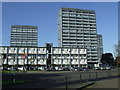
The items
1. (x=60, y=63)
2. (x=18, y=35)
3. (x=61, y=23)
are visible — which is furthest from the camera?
(x=18, y=35)

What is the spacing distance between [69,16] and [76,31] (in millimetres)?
13584

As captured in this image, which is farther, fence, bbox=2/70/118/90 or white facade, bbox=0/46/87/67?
white facade, bbox=0/46/87/67

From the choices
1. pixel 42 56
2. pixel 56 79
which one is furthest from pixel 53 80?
pixel 42 56

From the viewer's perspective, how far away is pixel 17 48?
111 metres

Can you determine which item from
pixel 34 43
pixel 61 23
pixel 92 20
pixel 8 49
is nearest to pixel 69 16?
pixel 61 23

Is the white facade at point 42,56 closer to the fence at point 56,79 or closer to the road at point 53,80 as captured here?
the road at point 53,80

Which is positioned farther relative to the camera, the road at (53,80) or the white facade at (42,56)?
the white facade at (42,56)

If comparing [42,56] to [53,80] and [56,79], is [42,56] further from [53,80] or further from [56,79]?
[53,80]

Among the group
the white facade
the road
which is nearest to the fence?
the road

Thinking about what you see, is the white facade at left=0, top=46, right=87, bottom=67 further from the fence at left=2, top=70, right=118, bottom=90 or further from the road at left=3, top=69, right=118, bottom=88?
the fence at left=2, top=70, right=118, bottom=90

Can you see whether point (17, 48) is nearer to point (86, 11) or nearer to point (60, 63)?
point (60, 63)

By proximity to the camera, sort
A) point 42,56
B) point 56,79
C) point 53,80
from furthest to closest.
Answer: point 42,56 < point 56,79 < point 53,80

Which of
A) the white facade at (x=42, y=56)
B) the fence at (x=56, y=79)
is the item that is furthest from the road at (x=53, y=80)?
the white facade at (x=42, y=56)

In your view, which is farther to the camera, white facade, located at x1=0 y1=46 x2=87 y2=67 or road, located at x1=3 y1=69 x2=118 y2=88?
white facade, located at x1=0 y1=46 x2=87 y2=67
